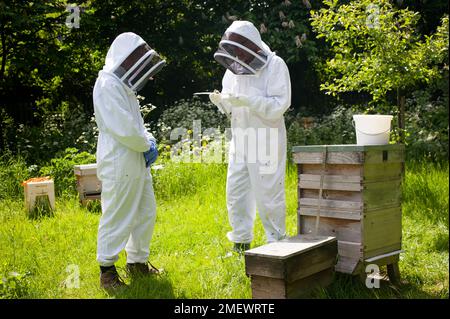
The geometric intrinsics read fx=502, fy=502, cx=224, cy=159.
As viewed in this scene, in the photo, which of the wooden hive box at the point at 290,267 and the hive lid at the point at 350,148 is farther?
the hive lid at the point at 350,148

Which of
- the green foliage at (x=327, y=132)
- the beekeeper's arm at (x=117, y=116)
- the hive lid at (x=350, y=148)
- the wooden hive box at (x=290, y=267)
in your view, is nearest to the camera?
the wooden hive box at (x=290, y=267)

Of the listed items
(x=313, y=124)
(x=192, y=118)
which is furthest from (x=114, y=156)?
(x=313, y=124)

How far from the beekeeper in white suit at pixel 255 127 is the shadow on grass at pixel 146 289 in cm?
80

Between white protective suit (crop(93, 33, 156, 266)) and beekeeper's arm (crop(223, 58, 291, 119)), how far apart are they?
0.83 m

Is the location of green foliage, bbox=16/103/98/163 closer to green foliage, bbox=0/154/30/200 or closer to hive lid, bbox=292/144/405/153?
green foliage, bbox=0/154/30/200

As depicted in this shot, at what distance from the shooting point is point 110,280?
3.62 meters

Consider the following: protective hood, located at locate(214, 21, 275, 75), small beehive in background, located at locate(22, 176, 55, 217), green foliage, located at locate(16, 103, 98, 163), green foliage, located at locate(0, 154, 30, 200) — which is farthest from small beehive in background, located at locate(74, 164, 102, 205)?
protective hood, located at locate(214, 21, 275, 75)

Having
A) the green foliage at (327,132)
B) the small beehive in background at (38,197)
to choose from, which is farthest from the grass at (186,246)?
the green foliage at (327,132)

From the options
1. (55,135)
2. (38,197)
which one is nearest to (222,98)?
(38,197)

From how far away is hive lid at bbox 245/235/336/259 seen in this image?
3.09 meters

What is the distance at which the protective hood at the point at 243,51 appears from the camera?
3943 millimetres

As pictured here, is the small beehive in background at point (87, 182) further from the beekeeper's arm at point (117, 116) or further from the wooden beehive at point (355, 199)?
the wooden beehive at point (355, 199)

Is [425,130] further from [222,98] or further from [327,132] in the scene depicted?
[222,98]
